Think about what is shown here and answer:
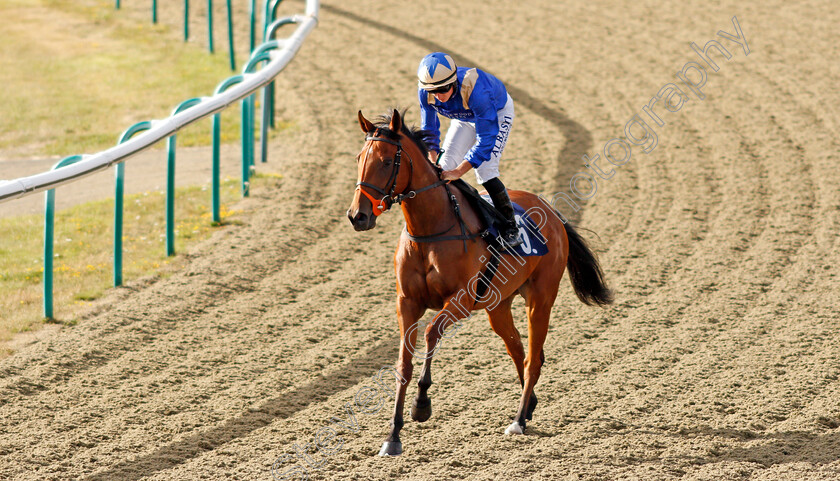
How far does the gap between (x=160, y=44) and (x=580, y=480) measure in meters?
12.0

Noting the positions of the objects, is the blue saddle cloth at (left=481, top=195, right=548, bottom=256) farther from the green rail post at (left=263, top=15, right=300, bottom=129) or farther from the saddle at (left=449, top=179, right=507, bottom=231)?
the green rail post at (left=263, top=15, right=300, bottom=129)

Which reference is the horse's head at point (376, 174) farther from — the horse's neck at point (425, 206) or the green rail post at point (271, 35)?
the green rail post at point (271, 35)

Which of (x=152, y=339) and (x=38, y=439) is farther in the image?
(x=152, y=339)

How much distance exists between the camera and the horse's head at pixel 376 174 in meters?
4.44

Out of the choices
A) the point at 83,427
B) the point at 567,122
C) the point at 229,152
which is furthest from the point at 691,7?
the point at 83,427

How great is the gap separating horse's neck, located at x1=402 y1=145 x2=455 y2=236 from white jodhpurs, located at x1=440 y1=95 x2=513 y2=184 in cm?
37

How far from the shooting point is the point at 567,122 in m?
11.0

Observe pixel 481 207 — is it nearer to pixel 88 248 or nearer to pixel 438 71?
pixel 438 71

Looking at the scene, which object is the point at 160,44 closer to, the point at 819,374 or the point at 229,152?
the point at 229,152

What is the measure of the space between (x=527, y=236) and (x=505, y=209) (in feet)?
0.76

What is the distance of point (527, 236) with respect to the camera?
5328 mm

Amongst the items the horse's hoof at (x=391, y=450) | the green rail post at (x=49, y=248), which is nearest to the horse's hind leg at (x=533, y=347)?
→ the horse's hoof at (x=391, y=450)

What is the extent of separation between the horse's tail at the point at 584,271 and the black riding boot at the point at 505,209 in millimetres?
734

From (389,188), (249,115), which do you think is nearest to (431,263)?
(389,188)
